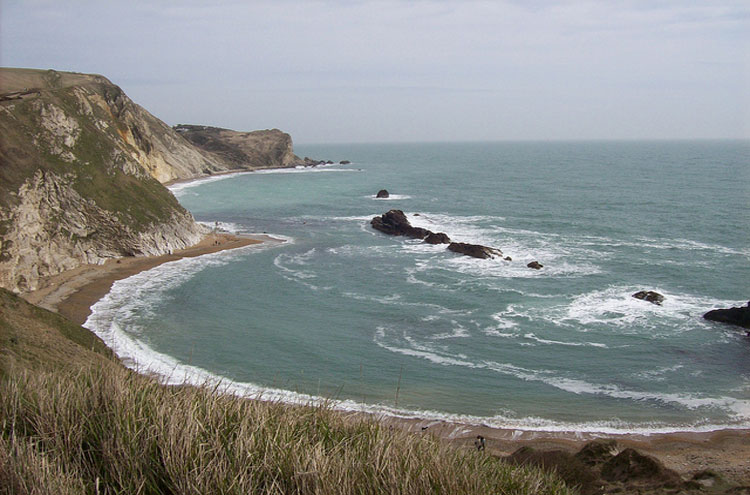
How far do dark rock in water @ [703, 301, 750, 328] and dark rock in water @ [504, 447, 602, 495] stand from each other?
20075 millimetres

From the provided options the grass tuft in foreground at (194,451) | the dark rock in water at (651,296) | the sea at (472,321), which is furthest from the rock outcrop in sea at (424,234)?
the grass tuft in foreground at (194,451)

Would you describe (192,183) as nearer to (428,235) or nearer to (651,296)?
(428,235)

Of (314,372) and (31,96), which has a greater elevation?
(31,96)

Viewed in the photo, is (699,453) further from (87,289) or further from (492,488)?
(87,289)

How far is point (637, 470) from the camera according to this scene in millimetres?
16234

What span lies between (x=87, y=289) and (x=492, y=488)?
119 ft

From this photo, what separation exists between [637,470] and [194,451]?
42.3 feet

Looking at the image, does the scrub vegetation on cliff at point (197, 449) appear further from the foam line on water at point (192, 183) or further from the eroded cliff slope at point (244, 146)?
the eroded cliff slope at point (244, 146)

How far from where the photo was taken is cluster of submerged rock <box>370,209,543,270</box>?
4862 centimetres

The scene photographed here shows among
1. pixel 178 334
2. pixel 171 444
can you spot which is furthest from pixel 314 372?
pixel 171 444

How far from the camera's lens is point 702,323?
1292 inches

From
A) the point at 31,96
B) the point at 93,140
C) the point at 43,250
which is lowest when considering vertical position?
the point at 43,250

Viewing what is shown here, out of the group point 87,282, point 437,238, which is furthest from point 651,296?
point 87,282

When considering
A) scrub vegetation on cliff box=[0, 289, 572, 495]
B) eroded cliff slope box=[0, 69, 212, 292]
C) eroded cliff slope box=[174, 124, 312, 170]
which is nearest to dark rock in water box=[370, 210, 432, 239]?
eroded cliff slope box=[0, 69, 212, 292]
